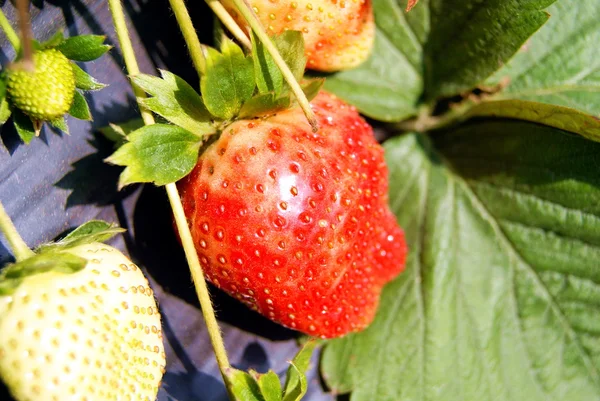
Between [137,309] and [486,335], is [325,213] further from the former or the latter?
[486,335]

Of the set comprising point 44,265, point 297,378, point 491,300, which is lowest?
point 491,300

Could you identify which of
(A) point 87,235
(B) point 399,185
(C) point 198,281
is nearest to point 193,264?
(C) point 198,281

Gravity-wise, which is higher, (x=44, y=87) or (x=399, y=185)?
(x=44, y=87)

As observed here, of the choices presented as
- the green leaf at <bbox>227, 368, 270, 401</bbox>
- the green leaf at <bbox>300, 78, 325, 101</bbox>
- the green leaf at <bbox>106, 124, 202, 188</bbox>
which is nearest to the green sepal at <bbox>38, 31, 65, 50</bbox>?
the green leaf at <bbox>106, 124, 202, 188</bbox>

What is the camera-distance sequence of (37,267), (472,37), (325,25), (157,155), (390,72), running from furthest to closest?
(390,72) < (472,37) < (325,25) < (157,155) < (37,267)

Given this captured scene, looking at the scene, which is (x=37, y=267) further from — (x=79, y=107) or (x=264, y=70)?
(x=264, y=70)

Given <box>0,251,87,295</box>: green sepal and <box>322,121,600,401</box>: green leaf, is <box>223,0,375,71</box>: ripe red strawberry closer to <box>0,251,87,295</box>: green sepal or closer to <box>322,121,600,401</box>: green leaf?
<box>322,121,600,401</box>: green leaf

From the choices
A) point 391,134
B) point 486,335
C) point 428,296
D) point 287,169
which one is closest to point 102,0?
point 287,169

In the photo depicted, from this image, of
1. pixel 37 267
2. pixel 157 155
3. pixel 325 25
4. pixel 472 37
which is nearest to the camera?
pixel 37 267

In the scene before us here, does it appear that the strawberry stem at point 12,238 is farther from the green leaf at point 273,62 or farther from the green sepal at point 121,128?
the green leaf at point 273,62
